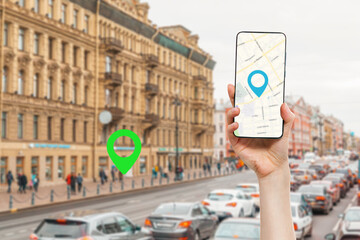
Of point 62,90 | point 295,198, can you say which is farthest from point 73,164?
point 295,198

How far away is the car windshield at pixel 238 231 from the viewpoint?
12.4m

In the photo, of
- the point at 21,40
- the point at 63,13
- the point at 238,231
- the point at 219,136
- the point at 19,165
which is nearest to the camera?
the point at 238,231

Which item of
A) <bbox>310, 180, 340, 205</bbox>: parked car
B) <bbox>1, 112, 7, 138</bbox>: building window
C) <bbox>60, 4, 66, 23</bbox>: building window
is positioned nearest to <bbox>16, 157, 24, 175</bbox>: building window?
<bbox>1, 112, 7, 138</bbox>: building window

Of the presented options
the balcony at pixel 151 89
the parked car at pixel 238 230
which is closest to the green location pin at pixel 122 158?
the parked car at pixel 238 230

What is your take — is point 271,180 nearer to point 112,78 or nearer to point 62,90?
point 62,90

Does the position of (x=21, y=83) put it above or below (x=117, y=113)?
above

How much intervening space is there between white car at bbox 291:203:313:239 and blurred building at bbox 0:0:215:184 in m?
22.1

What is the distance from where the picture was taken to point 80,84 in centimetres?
4609

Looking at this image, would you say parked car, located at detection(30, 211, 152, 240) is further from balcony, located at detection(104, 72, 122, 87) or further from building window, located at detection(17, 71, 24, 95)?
balcony, located at detection(104, 72, 122, 87)

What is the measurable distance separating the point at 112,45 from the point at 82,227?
122 ft

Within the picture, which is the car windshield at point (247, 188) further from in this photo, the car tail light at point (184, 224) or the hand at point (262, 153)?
the hand at point (262, 153)

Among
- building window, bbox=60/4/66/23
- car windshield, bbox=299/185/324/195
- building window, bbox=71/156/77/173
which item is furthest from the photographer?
building window, bbox=71/156/77/173

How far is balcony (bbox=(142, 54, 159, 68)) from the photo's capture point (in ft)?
188

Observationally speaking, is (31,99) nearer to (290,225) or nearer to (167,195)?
(167,195)
